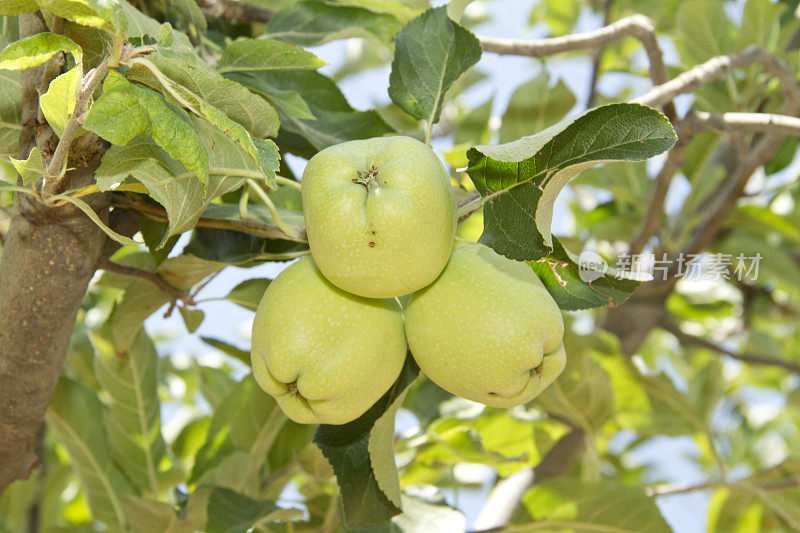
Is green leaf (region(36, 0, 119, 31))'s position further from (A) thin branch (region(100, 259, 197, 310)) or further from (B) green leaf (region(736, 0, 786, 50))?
(B) green leaf (region(736, 0, 786, 50))

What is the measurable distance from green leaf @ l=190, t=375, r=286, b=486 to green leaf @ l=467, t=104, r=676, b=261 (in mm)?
478

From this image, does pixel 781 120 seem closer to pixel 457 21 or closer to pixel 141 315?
pixel 457 21

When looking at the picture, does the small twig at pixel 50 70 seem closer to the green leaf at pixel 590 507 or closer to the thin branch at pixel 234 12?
the thin branch at pixel 234 12

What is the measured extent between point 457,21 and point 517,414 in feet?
1.74

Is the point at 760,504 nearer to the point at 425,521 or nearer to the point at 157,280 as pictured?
the point at 425,521

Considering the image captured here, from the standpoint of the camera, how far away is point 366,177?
520 millimetres

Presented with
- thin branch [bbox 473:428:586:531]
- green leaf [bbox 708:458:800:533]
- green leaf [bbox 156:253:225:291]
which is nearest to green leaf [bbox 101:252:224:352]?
green leaf [bbox 156:253:225:291]

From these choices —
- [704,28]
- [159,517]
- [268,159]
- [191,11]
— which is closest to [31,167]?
[268,159]

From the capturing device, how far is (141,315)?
30.9 inches

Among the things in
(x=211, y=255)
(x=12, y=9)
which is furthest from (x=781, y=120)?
(x=12, y=9)

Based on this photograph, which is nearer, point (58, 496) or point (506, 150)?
point (506, 150)

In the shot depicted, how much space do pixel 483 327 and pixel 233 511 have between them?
0.41 meters

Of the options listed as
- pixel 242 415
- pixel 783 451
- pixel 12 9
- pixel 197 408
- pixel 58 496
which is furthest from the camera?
pixel 783 451

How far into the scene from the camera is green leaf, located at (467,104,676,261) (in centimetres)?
49
